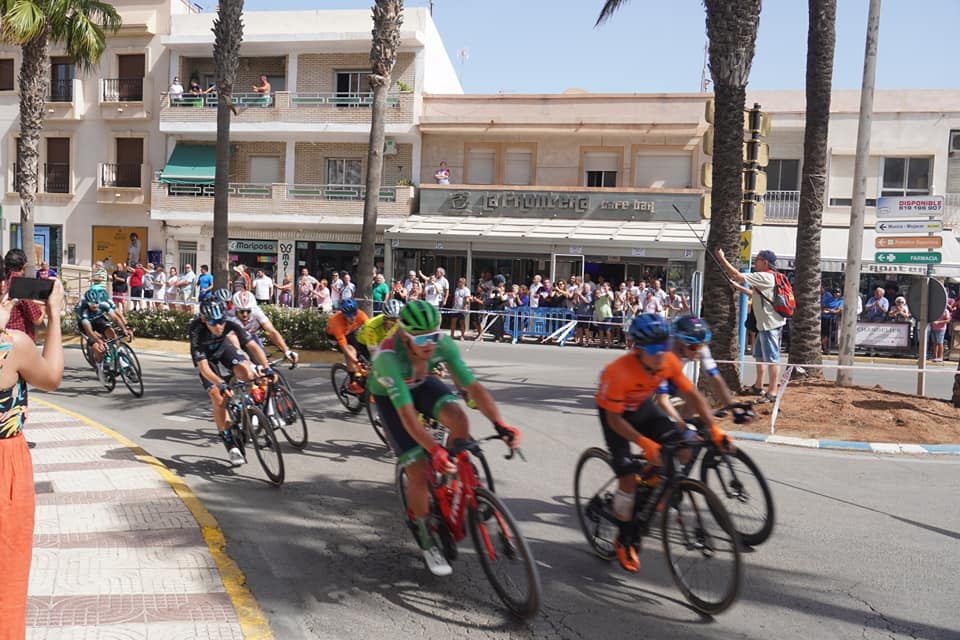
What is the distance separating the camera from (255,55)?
32.0 m

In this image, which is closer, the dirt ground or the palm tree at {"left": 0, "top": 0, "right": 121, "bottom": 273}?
the dirt ground

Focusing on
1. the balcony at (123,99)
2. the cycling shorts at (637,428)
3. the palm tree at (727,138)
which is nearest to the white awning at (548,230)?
the balcony at (123,99)

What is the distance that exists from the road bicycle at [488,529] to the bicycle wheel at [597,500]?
0.95 meters

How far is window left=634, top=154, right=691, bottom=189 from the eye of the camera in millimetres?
28406

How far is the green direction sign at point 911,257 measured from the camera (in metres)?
11.6

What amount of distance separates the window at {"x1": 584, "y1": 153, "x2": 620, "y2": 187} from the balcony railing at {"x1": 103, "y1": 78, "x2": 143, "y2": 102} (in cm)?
1798

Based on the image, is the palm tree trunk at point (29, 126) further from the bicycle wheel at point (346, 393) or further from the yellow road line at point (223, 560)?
the yellow road line at point (223, 560)

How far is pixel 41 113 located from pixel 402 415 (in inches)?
816

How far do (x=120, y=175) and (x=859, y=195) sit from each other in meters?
29.0

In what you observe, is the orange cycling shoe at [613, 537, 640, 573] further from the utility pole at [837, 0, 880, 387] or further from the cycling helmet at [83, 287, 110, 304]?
the cycling helmet at [83, 287, 110, 304]

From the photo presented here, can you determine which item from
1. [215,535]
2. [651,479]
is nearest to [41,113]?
[215,535]

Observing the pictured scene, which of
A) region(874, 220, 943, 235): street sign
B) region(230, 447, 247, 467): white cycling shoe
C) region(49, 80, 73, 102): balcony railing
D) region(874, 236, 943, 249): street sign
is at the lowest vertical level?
region(230, 447, 247, 467): white cycling shoe

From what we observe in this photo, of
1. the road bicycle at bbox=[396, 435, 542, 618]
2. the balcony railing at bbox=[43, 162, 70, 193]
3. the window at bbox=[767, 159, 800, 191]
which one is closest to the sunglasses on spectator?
the road bicycle at bbox=[396, 435, 542, 618]

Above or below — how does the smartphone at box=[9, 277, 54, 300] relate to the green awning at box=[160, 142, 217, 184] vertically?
below
